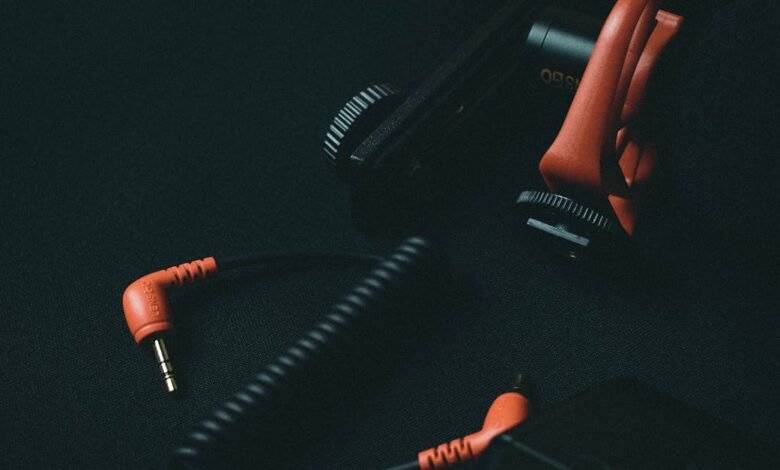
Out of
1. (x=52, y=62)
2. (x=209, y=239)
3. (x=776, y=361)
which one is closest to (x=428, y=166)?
(x=209, y=239)

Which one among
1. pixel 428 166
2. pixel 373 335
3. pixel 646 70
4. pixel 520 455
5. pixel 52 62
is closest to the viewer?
pixel 520 455

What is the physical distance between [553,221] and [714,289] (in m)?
0.24

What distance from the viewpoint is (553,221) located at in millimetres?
1081

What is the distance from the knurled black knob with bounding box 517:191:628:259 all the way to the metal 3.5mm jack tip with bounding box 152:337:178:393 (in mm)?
472

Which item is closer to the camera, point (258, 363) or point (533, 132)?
point (258, 363)

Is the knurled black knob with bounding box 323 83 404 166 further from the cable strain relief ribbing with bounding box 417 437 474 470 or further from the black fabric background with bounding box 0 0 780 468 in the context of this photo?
the cable strain relief ribbing with bounding box 417 437 474 470

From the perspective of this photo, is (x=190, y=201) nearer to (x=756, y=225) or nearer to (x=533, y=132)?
(x=533, y=132)

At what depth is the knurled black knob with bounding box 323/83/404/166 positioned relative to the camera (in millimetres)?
1140

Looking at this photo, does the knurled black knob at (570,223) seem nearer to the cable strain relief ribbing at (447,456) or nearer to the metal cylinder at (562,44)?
the metal cylinder at (562,44)

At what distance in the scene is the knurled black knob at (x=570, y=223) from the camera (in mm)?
1026

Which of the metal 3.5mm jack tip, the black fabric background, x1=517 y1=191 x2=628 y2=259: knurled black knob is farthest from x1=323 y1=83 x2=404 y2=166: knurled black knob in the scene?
the metal 3.5mm jack tip

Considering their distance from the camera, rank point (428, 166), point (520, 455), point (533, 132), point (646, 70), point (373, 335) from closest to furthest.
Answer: point (520, 455) < point (646, 70) < point (373, 335) < point (428, 166) < point (533, 132)

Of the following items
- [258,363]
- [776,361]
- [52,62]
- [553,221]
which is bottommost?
[776,361]

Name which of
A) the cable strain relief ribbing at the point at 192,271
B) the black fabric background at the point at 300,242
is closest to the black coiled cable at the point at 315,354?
the black fabric background at the point at 300,242
